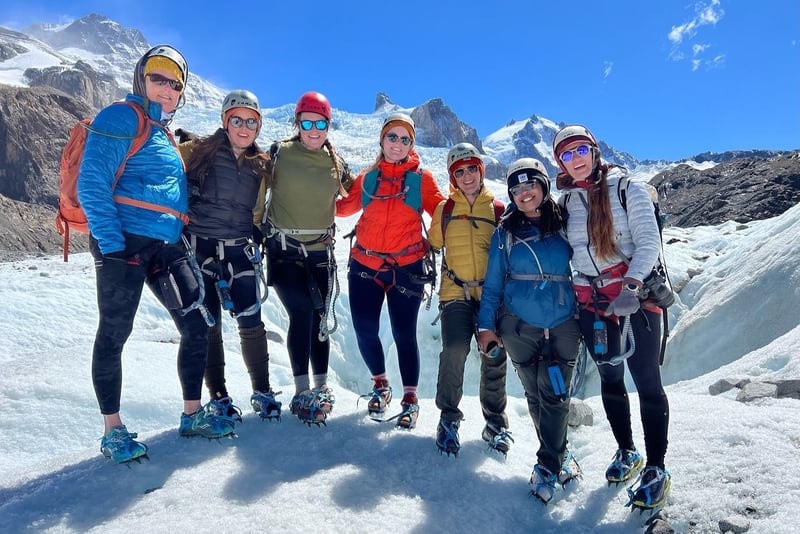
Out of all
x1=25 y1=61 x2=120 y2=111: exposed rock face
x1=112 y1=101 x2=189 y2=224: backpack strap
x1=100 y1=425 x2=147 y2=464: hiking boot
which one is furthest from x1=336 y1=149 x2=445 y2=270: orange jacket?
x1=25 y1=61 x2=120 y2=111: exposed rock face

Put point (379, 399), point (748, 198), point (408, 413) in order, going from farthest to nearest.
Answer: point (748, 198) → point (379, 399) → point (408, 413)

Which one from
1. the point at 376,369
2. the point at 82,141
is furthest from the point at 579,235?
the point at 82,141

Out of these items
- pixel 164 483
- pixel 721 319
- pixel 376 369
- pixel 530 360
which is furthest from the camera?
pixel 721 319

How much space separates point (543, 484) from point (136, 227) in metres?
4.04

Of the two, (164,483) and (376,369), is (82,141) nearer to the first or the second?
(164,483)

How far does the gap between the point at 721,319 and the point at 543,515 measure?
33.5 feet

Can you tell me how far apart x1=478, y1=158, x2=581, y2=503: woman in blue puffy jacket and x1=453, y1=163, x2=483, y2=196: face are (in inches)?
22.8

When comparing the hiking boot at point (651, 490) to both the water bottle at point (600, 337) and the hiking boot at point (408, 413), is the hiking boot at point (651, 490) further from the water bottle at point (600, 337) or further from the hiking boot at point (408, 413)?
the hiking boot at point (408, 413)

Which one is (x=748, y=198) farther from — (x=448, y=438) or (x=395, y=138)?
(x=448, y=438)

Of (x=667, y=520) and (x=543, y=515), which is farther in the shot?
(x=543, y=515)

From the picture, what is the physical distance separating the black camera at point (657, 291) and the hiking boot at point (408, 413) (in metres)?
2.62

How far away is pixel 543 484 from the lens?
4.19m

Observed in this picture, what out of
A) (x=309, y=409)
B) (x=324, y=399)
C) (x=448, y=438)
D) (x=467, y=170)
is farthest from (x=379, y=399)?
(x=467, y=170)

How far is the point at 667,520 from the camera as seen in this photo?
376cm
